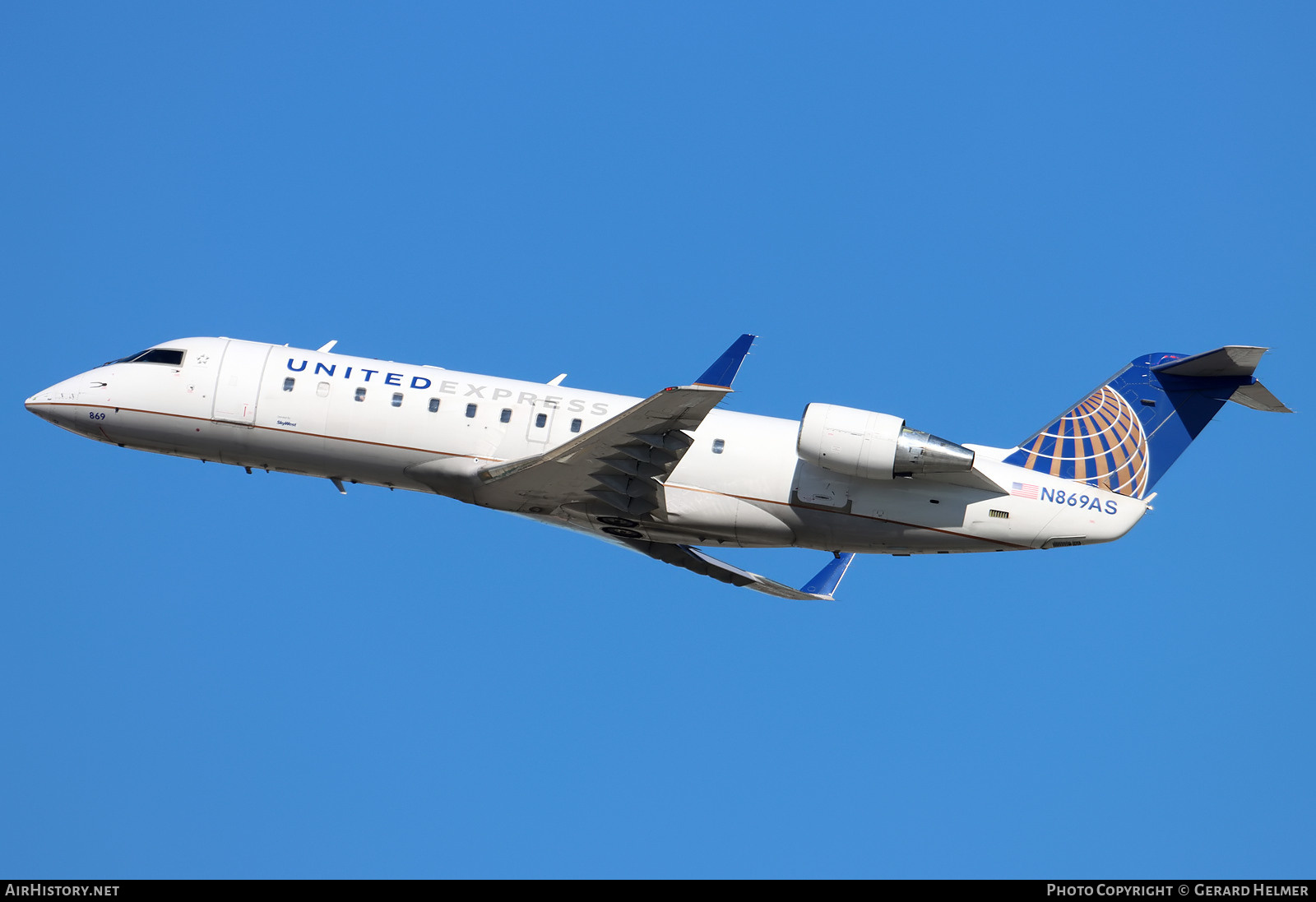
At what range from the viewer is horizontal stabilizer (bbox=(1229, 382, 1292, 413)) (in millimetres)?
27344

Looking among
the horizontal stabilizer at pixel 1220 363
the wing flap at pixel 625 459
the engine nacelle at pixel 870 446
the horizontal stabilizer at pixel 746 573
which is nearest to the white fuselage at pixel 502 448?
the wing flap at pixel 625 459

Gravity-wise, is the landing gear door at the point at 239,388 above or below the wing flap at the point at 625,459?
above

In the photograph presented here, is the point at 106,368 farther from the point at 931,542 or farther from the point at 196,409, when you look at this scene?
the point at 931,542

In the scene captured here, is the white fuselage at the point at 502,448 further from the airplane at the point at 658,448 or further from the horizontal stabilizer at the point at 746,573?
the horizontal stabilizer at the point at 746,573

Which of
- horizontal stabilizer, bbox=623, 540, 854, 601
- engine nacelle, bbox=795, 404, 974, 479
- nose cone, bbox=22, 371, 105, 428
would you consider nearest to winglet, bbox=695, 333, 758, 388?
engine nacelle, bbox=795, 404, 974, 479

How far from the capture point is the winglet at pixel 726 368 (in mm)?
23203

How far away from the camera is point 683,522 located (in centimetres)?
2655

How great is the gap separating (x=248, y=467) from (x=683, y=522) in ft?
29.6

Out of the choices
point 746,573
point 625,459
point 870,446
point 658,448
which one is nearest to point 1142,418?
point 870,446

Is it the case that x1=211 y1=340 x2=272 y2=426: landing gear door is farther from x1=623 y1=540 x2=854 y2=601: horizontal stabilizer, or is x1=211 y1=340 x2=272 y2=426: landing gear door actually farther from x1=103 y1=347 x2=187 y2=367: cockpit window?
x1=623 y1=540 x2=854 y2=601: horizontal stabilizer

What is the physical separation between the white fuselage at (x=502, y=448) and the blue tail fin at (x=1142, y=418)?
553mm

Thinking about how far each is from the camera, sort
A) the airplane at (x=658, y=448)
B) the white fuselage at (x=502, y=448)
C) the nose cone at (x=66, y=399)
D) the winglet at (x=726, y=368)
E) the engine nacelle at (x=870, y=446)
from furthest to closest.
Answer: the nose cone at (x=66, y=399) < the white fuselage at (x=502, y=448) < the airplane at (x=658, y=448) < the engine nacelle at (x=870, y=446) < the winglet at (x=726, y=368)

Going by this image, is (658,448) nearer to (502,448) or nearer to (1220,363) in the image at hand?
(502,448)

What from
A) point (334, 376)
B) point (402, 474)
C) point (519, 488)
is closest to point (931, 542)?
point (519, 488)
